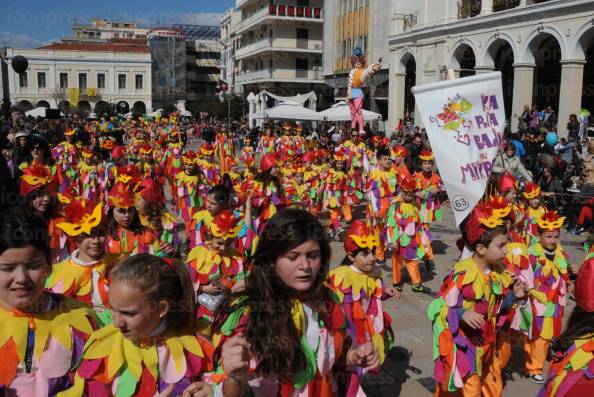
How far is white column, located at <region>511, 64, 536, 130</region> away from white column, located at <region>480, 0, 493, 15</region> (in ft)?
9.34

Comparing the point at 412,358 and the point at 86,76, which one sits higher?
the point at 86,76

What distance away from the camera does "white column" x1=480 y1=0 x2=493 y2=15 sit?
20.6 meters

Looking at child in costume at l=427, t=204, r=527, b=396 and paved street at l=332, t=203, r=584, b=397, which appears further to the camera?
paved street at l=332, t=203, r=584, b=397

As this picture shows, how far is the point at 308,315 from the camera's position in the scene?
261cm

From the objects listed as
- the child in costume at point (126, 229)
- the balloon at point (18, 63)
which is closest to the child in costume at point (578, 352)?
the child in costume at point (126, 229)

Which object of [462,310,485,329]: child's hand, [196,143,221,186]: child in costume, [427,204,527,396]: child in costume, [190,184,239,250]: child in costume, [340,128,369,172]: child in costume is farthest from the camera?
[340,128,369,172]: child in costume

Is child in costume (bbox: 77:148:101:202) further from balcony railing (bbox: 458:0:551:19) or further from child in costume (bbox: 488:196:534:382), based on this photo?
balcony railing (bbox: 458:0:551:19)

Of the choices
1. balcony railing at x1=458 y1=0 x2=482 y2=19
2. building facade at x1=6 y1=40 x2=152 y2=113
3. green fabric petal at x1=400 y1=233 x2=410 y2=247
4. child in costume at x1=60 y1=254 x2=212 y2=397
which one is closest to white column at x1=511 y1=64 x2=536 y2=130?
balcony railing at x1=458 y1=0 x2=482 y2=19

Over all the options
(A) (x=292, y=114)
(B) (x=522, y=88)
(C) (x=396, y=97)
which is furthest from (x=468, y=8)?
(A) (x=292, y=114)

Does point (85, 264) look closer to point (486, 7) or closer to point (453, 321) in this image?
point (453, 321)

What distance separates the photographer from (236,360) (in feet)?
6.96

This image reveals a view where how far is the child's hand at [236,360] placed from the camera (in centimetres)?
212

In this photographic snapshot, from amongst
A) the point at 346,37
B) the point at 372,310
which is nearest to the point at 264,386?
the point at 372,310

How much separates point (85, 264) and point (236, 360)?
6.95ft
